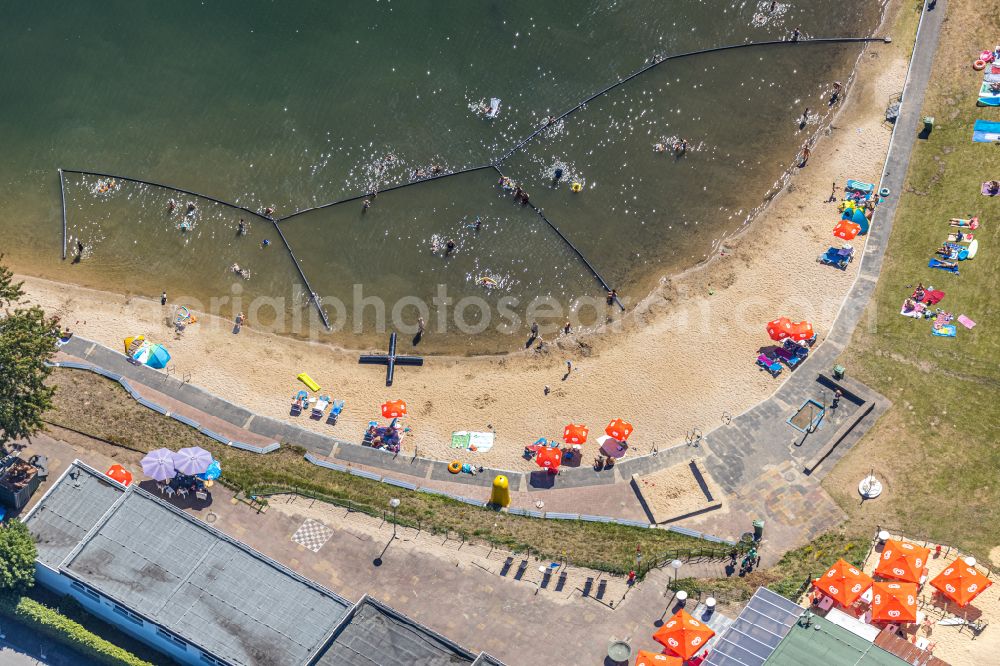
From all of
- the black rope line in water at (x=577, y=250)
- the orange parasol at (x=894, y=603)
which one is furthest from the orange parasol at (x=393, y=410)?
the orange parasol at (x=894, y=603)

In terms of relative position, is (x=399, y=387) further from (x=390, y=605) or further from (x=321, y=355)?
(x=390, y=605)

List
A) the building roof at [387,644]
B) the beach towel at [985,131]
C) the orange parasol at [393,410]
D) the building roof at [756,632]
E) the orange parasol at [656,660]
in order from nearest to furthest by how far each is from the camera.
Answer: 1. the building roof at [756,632]
2. the building roof at [387,644]
3. the orange parasol at [656,660]
4. the orange parasol at [393,410]
5. the beach towel at [985,131]

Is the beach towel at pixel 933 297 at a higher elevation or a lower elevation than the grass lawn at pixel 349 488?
higher

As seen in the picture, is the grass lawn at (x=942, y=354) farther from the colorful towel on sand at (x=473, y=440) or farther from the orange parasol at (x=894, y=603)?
the colorful towel on sand at (x=473, y=440)

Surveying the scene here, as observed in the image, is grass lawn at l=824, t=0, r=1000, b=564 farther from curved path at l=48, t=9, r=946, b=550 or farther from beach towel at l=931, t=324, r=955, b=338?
curved path at l=48, t=9, r=946, b=550

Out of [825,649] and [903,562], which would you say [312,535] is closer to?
[825,649]

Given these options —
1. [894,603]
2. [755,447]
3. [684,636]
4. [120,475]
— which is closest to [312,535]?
[120,475]
